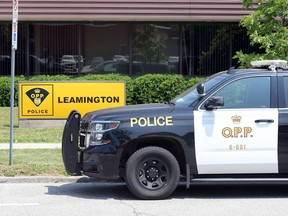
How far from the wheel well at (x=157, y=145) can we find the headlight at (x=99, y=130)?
1.08 feet

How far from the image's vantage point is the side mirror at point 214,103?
8.68m

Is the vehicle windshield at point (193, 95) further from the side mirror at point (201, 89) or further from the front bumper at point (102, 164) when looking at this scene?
the front bumper at point (102, 164)

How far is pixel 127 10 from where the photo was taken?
20.4 m

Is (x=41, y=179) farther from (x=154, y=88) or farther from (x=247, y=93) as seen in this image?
(x=154, y=88)

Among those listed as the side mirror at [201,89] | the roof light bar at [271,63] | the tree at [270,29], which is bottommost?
the side mirror at [201,89]

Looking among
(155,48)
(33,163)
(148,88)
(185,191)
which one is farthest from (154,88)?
(185,191)

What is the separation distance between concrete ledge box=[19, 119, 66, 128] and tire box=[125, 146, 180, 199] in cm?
775

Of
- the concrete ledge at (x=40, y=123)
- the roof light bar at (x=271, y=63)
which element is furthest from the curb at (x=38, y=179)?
the concrete ledge at (x=40, y=123)

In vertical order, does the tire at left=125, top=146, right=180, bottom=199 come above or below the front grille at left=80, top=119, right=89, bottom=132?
below

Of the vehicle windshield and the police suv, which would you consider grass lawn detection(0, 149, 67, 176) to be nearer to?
the police suv

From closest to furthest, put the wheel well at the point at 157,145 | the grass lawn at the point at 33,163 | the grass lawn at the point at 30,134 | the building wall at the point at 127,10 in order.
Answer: the wheel well at the point at 157,145 → the grass lawn at the point at 33,163 → the grass lawn at the point at 30,134 → the building wall at the point at 127,10

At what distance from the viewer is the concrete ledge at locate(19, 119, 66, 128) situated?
16.0 m

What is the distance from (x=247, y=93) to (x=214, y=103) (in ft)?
1.82

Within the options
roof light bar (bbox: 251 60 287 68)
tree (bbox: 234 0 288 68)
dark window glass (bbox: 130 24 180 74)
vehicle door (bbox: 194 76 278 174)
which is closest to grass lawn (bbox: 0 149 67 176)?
vehicle door (bbox: 194 76 278 174)
